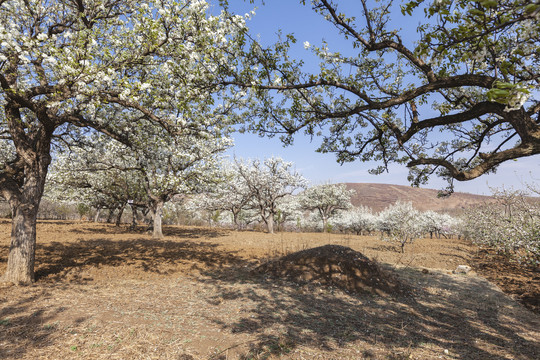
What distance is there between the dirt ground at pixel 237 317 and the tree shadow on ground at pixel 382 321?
3cm

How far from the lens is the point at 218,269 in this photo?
10414 mm

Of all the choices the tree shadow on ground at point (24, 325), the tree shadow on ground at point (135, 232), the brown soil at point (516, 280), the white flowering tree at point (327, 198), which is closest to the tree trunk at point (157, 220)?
the tree shadow on ground at point (135, 232)

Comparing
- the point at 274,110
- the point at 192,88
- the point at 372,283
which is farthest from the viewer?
the point at 372,283

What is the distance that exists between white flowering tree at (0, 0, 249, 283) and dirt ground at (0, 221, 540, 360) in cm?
247

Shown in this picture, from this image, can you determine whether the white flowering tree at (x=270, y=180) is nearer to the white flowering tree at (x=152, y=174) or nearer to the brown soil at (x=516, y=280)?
the white flowering tree at (x=152, y=174)

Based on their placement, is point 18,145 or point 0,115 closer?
point 18,145

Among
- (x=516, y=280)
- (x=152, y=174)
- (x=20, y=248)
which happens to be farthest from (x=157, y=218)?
(x=516, y=280)

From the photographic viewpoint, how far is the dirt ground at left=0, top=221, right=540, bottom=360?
4301 millimetres

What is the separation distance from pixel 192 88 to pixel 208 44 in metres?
1.19

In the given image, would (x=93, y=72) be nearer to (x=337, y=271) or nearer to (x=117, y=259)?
(x=117, y=259)

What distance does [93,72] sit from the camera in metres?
5.60

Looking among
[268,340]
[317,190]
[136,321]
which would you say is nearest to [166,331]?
[136,321]

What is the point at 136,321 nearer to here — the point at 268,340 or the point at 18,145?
the point at 268,340

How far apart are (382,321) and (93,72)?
8.93 meters
